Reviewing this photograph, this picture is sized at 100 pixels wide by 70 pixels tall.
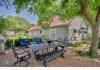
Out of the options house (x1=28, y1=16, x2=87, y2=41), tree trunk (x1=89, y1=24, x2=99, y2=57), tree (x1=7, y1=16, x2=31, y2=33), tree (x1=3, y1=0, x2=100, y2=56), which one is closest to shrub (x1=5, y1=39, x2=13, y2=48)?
tree (x1=7, y1=16, x2=31, y2=33)

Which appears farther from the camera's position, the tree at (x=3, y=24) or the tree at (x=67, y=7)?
the tree at (x=3, y=24)

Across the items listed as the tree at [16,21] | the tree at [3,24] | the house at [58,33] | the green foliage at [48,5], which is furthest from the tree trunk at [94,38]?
the tree at [3,24]

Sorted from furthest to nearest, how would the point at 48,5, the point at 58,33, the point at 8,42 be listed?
the point at 8,42
the point at 58,33
the point at 48,5

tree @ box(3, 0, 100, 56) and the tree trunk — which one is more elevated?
tree @ box(3, 0, 100, 56)

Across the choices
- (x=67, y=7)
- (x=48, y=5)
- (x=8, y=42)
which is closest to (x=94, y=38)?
(x=67, y=7)

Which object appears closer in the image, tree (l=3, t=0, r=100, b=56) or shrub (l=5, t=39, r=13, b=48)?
tree (l=3, t=0, r=100, b=56)

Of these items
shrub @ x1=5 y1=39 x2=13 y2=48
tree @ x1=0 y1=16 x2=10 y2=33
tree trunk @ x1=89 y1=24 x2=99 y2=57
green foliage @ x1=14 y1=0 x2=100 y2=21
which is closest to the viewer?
green foliage @ x1=14 y1=0 x2=100 y2=21

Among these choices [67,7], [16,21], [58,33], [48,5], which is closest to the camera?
[48,5]

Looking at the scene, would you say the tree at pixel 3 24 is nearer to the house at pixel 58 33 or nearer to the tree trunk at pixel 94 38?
the house at pixel 58 33

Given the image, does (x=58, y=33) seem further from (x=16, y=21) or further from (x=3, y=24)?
(x=16, y=21)

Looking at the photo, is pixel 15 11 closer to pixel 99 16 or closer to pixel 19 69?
pixel 19 69

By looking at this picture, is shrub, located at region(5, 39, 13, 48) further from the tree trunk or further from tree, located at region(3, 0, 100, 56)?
the tree trunk

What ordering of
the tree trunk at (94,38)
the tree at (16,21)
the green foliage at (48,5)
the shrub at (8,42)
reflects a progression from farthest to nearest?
the shrub at (8,42), the tree at (16,21), the tree trunk at (94,38), the green foliage at (48,5)

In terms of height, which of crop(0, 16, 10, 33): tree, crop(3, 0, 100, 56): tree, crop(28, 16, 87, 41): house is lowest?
crop(28, 16, 87, 41): house
